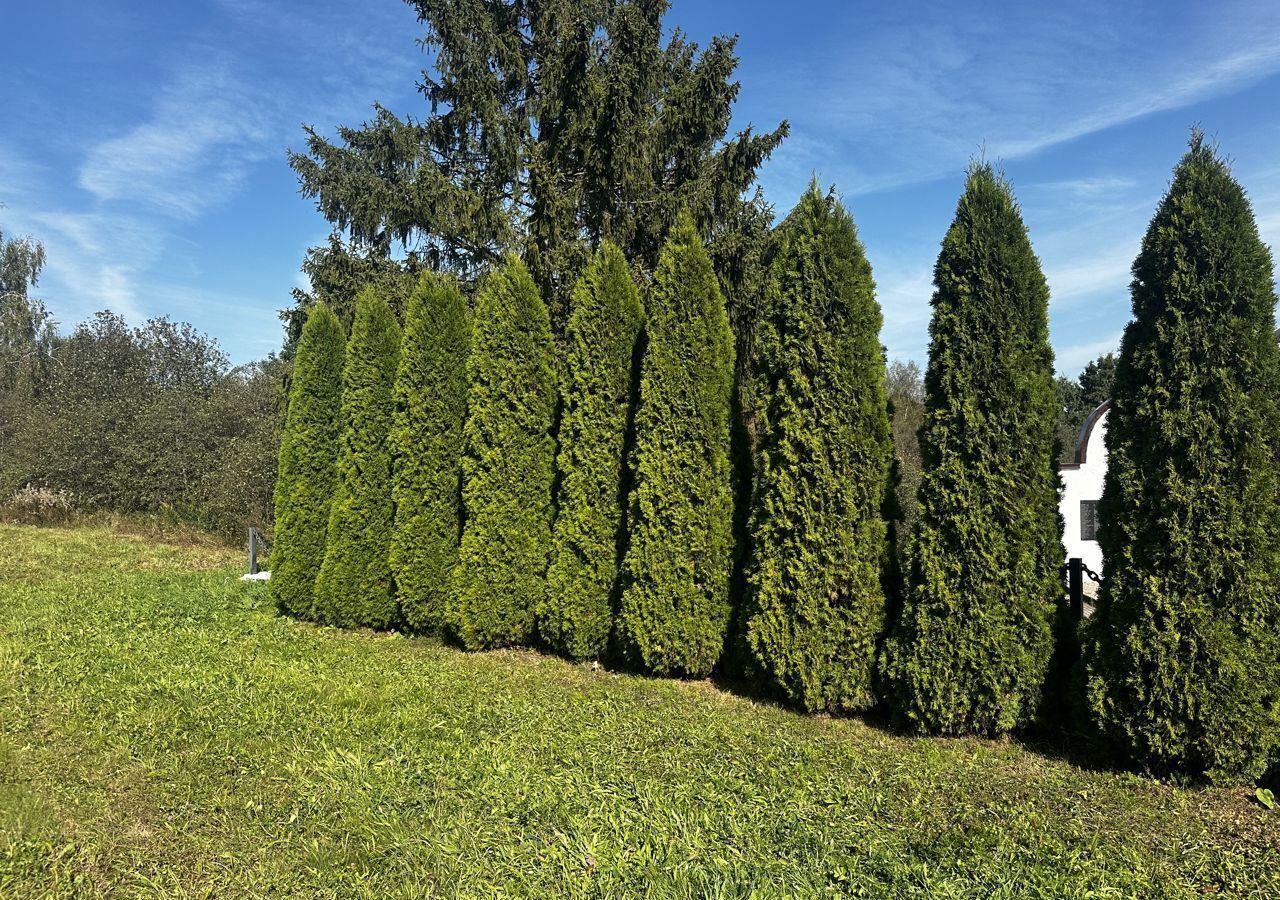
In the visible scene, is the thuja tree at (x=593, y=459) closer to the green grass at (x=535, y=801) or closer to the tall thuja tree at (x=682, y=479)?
the tall thuja tree at (x=682, y=479)

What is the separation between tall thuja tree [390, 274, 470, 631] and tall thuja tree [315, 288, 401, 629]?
1.40ft

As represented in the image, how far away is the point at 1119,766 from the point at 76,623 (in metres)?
9.40

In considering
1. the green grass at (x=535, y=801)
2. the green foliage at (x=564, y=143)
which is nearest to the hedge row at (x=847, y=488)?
the green grass at (x=535, y=801)

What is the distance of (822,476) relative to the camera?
507 cm

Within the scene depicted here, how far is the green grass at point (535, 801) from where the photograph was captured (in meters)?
2.84

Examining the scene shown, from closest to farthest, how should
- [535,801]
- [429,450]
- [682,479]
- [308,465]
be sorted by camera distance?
1. [535,801]
2. [682,479]
3. [429,450]
4. [308,465]

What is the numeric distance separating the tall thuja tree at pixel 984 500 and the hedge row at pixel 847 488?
0.06 ft

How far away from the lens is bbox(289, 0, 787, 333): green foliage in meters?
11.5

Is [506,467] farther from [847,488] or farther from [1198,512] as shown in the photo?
[1198,512]

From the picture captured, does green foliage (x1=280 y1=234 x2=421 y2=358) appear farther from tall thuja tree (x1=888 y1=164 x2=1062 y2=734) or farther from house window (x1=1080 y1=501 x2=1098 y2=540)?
house window (x1=1080 y1=501 x2=1098 y2=540)

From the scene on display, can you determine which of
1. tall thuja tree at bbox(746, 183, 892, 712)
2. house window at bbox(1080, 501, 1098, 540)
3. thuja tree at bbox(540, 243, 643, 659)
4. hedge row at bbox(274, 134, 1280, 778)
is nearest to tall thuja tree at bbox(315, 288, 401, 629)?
hedge row at bbox(274, 134, 1280, 778)

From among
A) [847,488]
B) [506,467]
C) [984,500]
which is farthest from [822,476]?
[506,467]

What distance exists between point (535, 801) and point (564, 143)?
10.8m

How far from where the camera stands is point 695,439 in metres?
5.93
